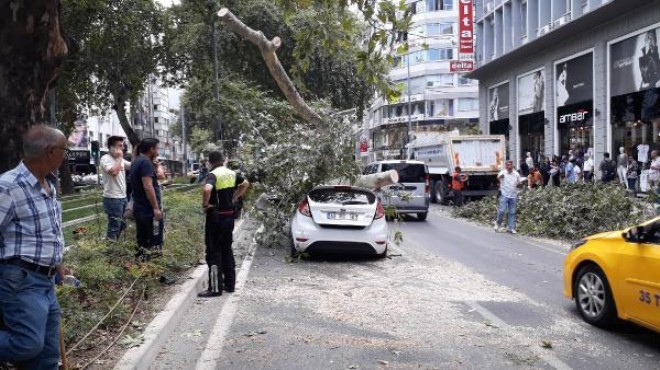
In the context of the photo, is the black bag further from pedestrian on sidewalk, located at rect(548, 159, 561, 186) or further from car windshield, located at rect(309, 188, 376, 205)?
car windshield, located at rect(309, 188, 376, 205)

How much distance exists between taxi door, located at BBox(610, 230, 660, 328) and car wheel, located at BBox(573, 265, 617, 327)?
0.22 meters

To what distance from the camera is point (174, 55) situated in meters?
28.5

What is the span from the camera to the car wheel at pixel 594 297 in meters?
5.98

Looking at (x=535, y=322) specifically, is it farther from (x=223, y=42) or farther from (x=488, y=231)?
(x=223, y=42)

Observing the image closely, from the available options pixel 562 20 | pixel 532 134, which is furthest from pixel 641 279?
pixel 532 134

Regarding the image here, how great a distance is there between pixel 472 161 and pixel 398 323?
18.3m

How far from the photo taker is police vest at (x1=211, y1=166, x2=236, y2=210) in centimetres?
766

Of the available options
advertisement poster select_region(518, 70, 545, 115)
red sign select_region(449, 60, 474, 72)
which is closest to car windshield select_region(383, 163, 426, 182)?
advertisement poster select_region(518, 70, 545, 115)

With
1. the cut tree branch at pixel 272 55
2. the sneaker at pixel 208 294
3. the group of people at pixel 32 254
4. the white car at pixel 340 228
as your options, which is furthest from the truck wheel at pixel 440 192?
the group of people at pixel 32 254

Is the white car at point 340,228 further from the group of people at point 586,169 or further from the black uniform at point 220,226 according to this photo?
the group of people at point 586,169

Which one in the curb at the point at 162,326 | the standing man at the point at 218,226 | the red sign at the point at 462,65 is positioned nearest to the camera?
the curb at the point at 162,326

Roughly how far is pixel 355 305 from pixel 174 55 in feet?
78.2

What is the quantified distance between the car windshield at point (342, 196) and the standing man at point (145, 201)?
3.31m

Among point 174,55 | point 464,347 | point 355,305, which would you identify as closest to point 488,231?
point 355,305
